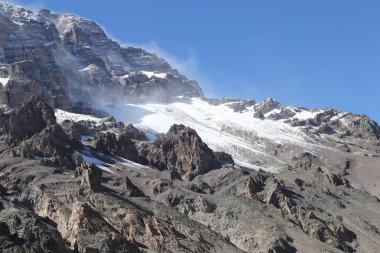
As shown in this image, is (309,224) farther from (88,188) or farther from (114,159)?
(114,159)

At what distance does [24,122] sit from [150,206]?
82.6m

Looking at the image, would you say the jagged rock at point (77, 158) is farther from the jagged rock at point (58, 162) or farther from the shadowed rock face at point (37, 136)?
the jagged rock at point (58, 162)

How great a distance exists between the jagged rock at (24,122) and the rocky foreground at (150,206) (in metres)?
0.33

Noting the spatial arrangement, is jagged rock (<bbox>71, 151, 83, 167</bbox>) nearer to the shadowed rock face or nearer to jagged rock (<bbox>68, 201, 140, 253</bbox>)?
the shadowed rock face

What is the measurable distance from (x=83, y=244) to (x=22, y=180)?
6993cm

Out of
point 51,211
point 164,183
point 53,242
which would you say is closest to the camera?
point 53,242

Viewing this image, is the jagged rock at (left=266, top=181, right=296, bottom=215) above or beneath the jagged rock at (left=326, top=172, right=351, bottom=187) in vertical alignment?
beneath

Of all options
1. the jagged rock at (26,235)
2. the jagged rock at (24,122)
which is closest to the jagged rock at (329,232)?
the jagged rock at (26,235)

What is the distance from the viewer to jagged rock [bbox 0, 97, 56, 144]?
186m

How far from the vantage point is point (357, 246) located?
135 meters

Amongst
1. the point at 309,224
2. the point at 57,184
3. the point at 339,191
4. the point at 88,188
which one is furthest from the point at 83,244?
the point at 339,191

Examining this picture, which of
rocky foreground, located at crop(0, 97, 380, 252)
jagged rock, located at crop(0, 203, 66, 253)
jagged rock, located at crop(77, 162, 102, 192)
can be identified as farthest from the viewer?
jagged rock, located at crop(77, 162, 102, 192)

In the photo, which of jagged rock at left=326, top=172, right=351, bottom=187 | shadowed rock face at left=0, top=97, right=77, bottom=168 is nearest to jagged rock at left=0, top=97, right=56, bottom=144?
shadowed rock face at left=0, top=97, right=77, bottom=168

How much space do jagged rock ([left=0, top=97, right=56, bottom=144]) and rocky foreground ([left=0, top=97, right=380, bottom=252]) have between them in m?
0.33
